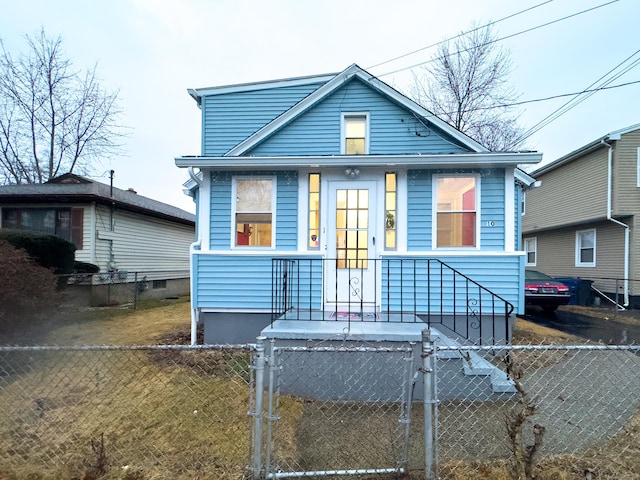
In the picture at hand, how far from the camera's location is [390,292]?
6.03 m

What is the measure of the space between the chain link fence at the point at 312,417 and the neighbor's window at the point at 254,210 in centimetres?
223

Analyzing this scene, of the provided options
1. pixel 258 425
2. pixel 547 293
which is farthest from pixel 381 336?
pixel 547 293

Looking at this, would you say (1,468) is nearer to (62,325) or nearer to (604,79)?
(62,325)

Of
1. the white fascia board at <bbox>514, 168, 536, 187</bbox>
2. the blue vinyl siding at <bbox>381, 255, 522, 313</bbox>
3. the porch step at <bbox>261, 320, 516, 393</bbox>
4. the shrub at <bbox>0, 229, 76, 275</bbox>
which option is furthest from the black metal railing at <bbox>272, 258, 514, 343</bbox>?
the shrub at <bbox>0, 229, 76, 275</bbox>

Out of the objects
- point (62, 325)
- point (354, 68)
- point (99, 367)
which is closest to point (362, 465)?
point (99, 367)

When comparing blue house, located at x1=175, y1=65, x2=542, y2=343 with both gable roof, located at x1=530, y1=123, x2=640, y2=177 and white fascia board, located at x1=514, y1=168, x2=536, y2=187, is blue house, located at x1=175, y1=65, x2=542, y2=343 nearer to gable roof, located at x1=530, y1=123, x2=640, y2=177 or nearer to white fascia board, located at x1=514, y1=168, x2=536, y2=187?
white fascia board, located at x1=514, y1=168, x2=536, y2=187

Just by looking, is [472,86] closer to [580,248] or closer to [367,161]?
[580,248]

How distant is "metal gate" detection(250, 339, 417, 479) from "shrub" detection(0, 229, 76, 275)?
8.05m

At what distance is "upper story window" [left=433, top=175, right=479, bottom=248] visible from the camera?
6.07m

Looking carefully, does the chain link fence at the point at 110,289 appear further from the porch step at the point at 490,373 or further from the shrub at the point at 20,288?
the porch step at the point at 490,373

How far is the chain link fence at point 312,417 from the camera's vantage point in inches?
90.6

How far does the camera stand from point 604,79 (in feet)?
30.4

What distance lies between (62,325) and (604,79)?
15034 millimetres

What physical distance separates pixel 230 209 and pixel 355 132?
303 cm
